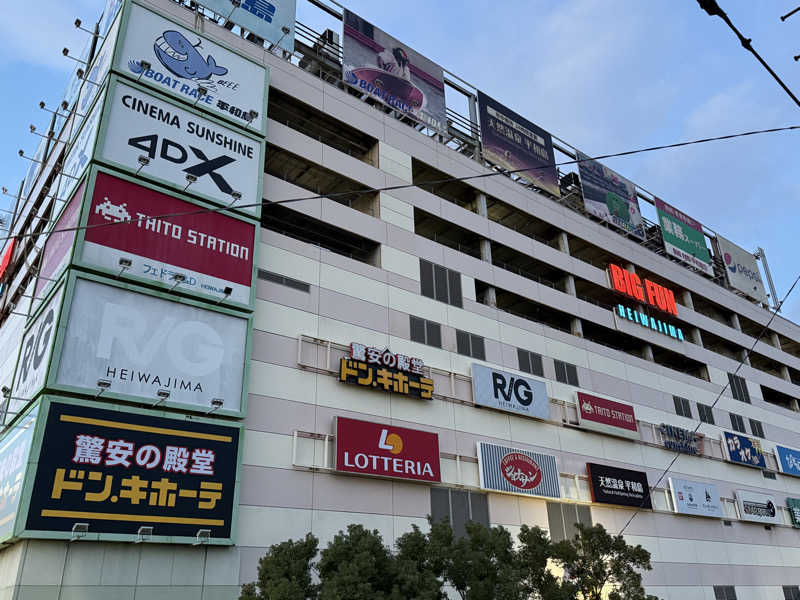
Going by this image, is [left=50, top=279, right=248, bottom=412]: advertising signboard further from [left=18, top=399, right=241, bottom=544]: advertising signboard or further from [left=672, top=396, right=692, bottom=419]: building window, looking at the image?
[left=672, top=396, right=692, bottom=419]: building window

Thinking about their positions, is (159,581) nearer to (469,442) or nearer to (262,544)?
(262,544)

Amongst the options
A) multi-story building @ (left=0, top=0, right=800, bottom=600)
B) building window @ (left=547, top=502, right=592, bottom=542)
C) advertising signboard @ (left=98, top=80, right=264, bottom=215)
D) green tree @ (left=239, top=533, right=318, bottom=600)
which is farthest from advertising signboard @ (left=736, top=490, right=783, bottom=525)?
advertising signboard @ (left=98, top=80, right=264, bottom=215)

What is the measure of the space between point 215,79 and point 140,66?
10.2 ft

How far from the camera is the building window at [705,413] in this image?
140 feet

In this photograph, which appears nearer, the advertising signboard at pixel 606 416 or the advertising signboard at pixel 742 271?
the advertising signboard at pixel 606 416

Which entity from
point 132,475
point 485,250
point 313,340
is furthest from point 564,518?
point 132,475

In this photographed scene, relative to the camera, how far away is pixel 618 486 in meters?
32.8

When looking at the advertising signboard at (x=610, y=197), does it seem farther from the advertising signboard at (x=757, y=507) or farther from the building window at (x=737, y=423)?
the advertising signboard at (x=757, y=507)

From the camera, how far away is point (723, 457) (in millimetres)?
41562

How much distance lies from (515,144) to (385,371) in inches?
823

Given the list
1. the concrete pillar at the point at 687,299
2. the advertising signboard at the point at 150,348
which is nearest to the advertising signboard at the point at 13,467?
the advertising signboard at the point at 150,348

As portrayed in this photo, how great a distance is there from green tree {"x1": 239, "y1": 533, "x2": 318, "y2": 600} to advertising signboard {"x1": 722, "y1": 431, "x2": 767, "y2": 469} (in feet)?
119

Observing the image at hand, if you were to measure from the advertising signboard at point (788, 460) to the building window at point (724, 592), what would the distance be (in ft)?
45.9

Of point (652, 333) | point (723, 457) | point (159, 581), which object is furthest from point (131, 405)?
point (723, 457)
